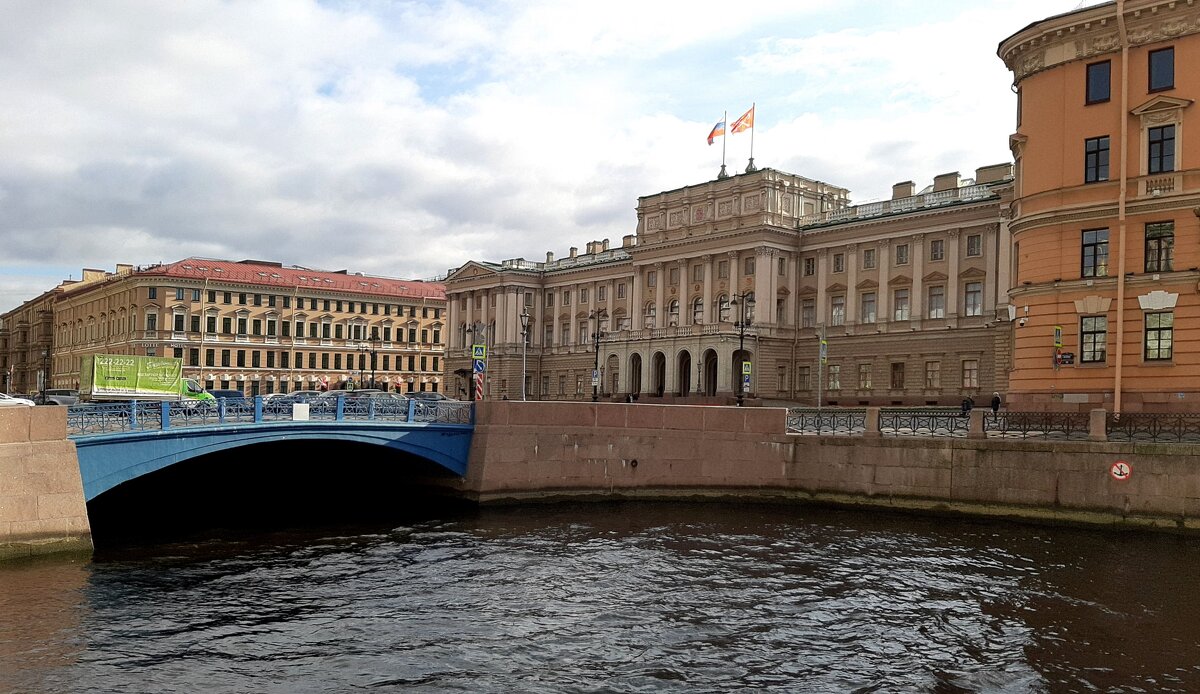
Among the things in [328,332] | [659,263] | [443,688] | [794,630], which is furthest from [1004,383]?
[328,332]

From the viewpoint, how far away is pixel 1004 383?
61344 mm


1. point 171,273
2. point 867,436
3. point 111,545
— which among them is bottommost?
point 111,545

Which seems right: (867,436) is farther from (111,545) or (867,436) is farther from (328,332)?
(328,332)

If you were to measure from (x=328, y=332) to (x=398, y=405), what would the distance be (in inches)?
3383

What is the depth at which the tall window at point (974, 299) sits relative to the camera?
6602cm

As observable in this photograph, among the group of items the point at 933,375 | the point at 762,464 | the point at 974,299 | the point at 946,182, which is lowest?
the point at 762,464

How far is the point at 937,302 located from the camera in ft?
226

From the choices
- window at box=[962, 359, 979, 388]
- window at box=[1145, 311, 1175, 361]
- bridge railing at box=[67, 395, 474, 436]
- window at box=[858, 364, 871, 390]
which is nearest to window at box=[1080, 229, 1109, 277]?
window at box=[1145, 311, 1175, 361]

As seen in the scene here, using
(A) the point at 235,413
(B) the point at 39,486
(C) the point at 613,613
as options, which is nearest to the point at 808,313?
(A) the point at 235,413

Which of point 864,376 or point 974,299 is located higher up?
point 974,299

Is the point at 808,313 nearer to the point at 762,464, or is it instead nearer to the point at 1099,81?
the point at 1099,81

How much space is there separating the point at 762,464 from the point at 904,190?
4798 centimetres

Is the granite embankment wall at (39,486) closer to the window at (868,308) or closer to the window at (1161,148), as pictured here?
the window at (1161,148)

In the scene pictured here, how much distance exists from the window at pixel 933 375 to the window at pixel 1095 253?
3603 centimetres
